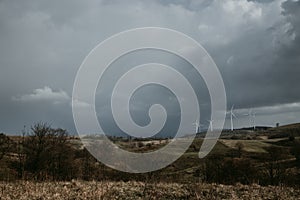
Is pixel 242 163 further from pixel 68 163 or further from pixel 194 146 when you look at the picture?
pixel 194 146

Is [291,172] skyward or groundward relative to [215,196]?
groundward

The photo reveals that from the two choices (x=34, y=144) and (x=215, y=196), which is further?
(x=34, y=144)

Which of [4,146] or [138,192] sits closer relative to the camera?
[138,192]

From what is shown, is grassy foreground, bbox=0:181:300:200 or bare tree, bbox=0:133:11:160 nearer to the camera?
grassy foreground, bbox=0:181:300:200

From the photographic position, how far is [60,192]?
566 inches

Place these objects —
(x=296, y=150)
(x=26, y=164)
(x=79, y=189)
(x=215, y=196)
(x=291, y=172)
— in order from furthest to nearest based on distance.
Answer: (x=296, y=150) → (x=291, y=172) → (x=26, y=164) → (x=79, y=189) → (x=215, y=196)

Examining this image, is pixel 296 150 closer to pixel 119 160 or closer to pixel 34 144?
pixel 119 160

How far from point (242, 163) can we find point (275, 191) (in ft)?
133

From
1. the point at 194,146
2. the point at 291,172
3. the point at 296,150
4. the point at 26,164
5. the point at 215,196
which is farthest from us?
the point at 194,146

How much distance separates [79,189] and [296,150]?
79.1m

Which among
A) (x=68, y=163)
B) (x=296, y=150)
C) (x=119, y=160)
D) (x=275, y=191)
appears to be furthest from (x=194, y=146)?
(x=275, y=191)

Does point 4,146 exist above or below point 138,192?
below

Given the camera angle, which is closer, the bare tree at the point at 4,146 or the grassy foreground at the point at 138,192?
the grassy foreground at the point at 138,192

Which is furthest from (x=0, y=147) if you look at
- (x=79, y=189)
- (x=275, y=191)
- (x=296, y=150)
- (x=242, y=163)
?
(x=296, y=150)
